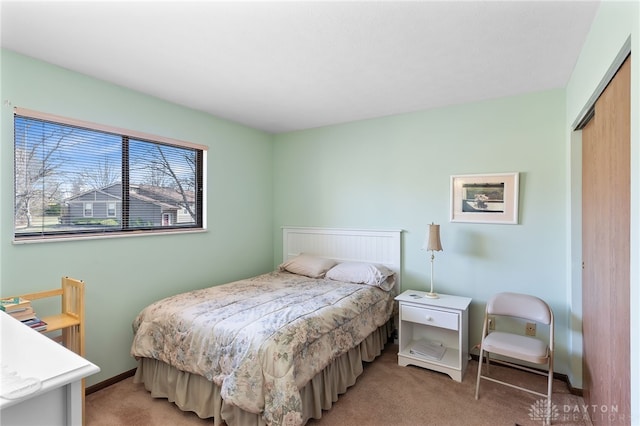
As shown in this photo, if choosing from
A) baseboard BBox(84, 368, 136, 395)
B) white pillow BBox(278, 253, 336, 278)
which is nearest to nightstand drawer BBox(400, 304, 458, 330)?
white pillow BBox(278, 253, 336, 278)

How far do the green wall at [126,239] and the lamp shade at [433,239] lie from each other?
6.99 ft

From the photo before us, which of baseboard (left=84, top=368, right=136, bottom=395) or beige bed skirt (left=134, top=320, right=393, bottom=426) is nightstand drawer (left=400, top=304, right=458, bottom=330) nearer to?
beige bed skirt (left=134, top=320, right=393, bottom=426)

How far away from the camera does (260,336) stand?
74.5 inches

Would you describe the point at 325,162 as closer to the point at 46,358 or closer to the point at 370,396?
the point at 370,396

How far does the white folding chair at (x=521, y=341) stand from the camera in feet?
7.09

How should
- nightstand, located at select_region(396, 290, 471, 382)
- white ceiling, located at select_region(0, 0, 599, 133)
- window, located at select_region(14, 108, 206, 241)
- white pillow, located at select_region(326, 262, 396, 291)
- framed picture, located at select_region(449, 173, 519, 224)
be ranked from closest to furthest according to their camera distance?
white ceiling, located at select_region(0, 0, 599, 133)
window, located at select_region(14, 108, 206, 241)
nightstand, located at select_region(396, 290, 471, 382)
framed picture, located at select_region(449, 173, 519, 224)
white pillow, located at select_region(326, 262, 396, 291)

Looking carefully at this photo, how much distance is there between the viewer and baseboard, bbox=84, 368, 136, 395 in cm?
240

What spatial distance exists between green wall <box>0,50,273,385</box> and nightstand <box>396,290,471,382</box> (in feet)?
6.46

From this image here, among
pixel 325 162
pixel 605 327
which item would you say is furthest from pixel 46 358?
pixel 325 162

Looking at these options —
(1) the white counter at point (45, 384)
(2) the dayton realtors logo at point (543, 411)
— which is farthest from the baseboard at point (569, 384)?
(1) the white counter at point (45, 384)

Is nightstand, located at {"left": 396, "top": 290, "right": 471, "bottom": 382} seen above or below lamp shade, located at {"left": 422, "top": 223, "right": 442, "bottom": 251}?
below

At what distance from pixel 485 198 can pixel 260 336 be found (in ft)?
7.76

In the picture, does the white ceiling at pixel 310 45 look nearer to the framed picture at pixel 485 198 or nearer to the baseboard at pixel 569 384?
the framed picture at pixel 485 198

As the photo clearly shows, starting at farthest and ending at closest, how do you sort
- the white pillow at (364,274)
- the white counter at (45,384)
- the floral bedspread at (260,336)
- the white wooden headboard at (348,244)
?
the white wooden headboard at (348,244)
the white pillow at (364,274)
the floral bedspread at (260,336)
the white counter at (45,384)
